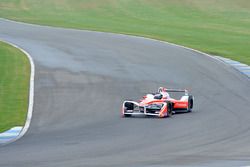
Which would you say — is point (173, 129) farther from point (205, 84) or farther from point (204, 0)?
point (204, 0)

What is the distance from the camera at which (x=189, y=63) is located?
2778cm

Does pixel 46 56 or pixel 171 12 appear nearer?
pixel 46 56

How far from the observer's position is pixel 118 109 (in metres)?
19.3

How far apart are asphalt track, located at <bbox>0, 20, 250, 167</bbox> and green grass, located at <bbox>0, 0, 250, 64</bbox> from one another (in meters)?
3.00

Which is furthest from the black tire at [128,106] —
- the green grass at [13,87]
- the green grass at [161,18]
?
the green grass at [161,18]

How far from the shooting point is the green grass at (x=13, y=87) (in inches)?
722

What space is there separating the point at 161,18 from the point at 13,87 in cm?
2437

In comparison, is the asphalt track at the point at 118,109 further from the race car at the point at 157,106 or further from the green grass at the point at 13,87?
the green grass at the point at 13,87

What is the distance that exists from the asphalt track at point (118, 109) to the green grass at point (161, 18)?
2995mm

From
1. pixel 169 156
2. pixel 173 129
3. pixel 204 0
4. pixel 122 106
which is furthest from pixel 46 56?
pixel 204 0

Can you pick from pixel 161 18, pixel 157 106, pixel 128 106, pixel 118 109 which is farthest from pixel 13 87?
pixel 161 18

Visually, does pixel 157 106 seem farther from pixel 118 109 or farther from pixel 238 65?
pixel 238 65

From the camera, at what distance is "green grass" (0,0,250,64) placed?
3600 centimetres

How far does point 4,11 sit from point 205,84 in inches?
1116
